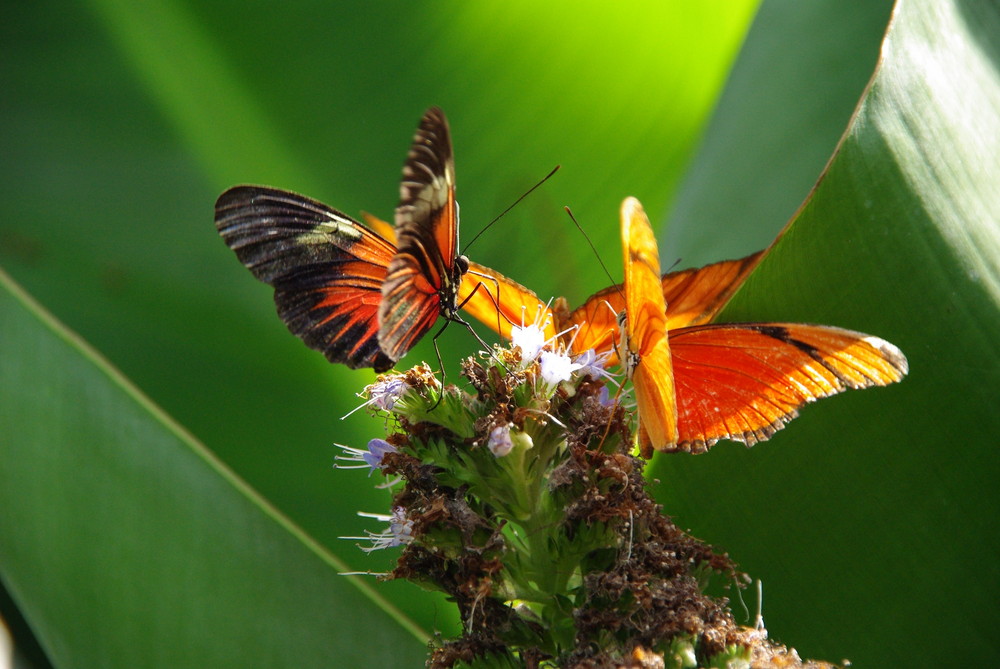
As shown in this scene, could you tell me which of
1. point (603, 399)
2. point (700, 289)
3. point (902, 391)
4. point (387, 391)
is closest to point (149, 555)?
point (387, 391)

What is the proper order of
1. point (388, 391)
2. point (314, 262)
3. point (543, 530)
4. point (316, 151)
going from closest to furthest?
→ point (543, 530), point (388, 391), point (314, 262), point (316, 151)

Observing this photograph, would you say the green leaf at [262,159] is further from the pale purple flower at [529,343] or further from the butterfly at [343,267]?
the pale purple flower at [529,343]

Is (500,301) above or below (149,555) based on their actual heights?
above

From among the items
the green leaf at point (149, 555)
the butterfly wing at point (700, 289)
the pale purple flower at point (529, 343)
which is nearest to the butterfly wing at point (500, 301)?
the pale purple flower at point (529, 343)

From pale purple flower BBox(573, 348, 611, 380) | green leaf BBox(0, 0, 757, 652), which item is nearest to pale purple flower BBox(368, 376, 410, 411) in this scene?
pale purple flower BBox(573, 348, 611, 380)

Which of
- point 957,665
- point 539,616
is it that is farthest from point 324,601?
point 957,665

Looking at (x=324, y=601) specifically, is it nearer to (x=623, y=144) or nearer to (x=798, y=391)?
(x=798, y=391)

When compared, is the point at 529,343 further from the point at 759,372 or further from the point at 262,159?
the point at 262,159
